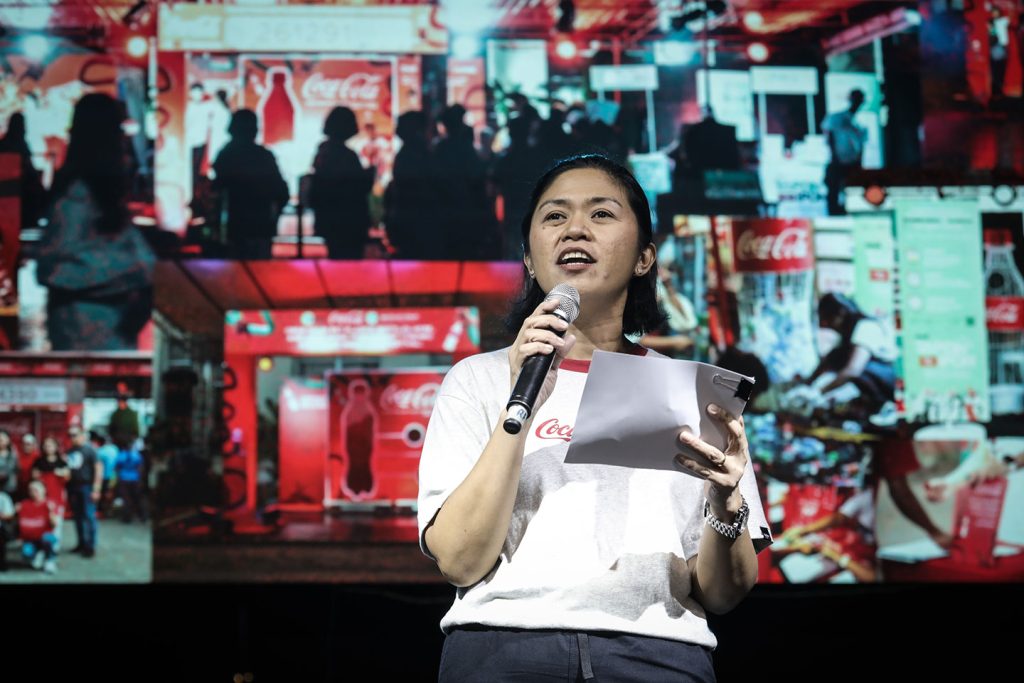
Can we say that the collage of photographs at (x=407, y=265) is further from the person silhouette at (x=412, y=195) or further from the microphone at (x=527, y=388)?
the microphone at (x=527, y=388)

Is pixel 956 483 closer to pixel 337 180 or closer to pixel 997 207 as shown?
pixel 997 207

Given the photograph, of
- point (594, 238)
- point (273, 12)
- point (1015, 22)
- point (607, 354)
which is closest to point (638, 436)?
point (607, 354)

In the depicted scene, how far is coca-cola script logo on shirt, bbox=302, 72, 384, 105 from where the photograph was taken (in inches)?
129

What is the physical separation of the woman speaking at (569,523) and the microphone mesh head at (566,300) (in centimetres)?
3

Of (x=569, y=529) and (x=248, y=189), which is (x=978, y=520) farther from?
(x=248, y=189)

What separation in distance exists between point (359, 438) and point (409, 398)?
222mm

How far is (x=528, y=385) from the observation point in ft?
3.81

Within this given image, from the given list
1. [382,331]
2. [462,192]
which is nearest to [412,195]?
[462,192]

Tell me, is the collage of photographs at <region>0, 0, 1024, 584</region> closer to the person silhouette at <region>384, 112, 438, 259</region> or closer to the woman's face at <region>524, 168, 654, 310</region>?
the person silhouette at <region>384, 112, 438, 259</region>

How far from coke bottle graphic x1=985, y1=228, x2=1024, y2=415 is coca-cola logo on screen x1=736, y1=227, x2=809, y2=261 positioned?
67 cm

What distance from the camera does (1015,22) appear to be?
3.36 meters

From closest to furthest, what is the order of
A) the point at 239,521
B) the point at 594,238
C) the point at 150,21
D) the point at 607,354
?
the point at 607,354 < the point at 594,238 < the point at 239,521 < the point at 150,21

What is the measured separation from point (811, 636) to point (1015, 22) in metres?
2.38

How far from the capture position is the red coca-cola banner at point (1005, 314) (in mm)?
3209
